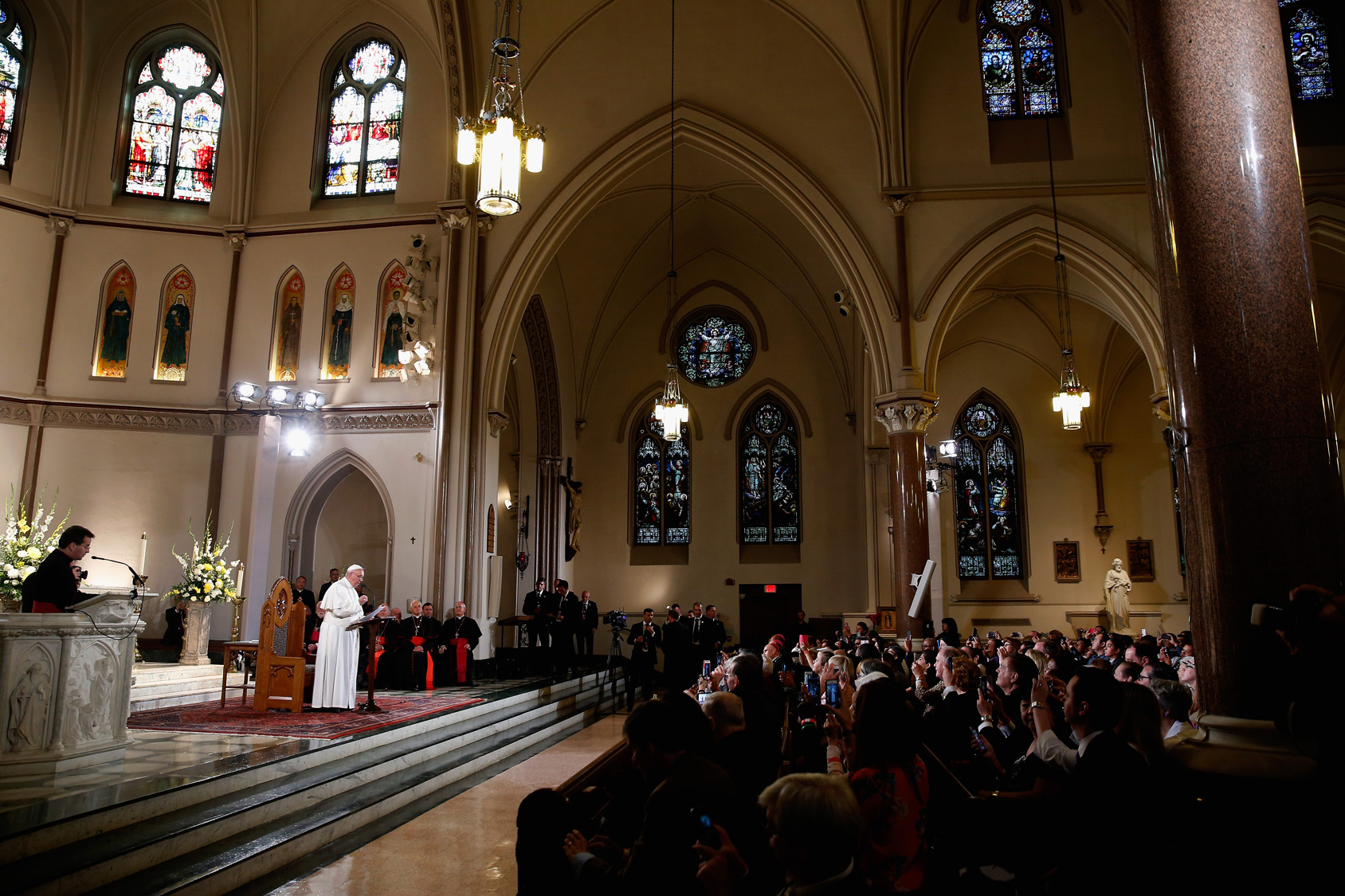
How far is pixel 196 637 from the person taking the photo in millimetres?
11680

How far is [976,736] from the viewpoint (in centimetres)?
394

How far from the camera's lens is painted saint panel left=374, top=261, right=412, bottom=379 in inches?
539

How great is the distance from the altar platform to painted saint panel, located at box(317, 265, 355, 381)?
22.5 ft

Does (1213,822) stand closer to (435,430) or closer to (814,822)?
(814,822)

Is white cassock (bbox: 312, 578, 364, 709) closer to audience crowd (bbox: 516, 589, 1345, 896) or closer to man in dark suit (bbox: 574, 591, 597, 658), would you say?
audience crowd (bbox: 516, 589, 1345, 896)

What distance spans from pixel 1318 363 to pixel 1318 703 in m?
1.22

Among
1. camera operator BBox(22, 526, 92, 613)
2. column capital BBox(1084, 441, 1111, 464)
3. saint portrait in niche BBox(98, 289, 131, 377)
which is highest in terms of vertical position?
saint portrait in niche BBox(98, 289, 131, 377)

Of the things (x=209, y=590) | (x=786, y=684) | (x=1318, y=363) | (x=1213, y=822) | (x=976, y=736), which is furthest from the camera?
(x=209, y=590)

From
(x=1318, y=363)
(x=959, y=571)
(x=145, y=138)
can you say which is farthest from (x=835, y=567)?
(x=1318, y=363)

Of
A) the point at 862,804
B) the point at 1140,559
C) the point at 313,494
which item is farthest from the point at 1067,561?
the point at 862,804

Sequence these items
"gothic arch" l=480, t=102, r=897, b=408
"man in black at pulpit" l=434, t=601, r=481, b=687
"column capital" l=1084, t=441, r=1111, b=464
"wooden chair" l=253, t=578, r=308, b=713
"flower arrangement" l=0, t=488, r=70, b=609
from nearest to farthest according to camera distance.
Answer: "wooden chair" l=253, t=578, r=308, b=713
"flower arrangement" l=0, t=488, r=70, b=609
"man in black at pulpit" l=434, t=601, r=481, b=687
"gothic arch" l=480, t=102, r=897, b=408
"column capital" l=1084, t=441, r=1111, b=464

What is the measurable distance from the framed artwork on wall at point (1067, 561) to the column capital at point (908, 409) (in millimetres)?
7477

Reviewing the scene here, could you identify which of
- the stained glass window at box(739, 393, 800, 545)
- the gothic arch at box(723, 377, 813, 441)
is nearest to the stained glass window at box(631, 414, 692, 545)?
the gothic arch at box(723, 377, 813, 441)

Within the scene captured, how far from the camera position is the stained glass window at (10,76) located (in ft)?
44.5
